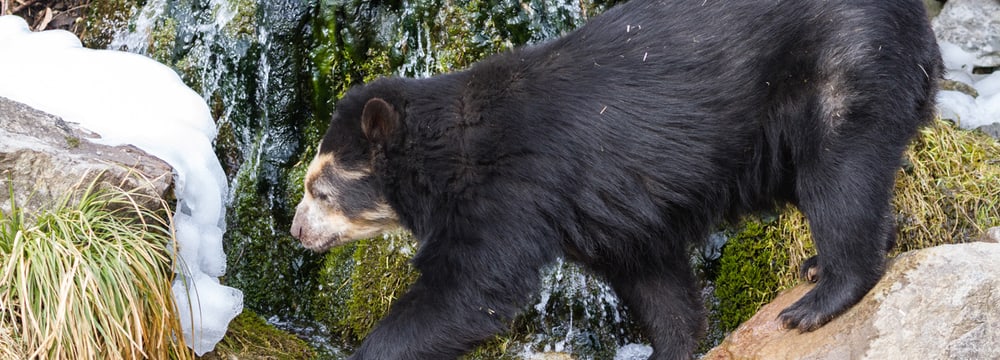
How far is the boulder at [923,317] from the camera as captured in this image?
4074mm

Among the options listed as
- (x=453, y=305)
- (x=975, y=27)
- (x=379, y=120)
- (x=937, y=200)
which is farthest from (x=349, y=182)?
(x=975, y=27)

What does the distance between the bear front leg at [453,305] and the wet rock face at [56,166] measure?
4.78 ft

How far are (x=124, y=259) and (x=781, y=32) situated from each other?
293cm

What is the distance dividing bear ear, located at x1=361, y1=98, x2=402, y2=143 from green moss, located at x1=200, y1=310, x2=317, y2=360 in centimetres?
156

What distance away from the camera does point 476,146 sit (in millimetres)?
4363

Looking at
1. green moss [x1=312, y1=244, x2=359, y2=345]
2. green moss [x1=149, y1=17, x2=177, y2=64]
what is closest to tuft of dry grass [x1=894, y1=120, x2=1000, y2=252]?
green moss [x1=312, y1=244, x2=359, y2=345]

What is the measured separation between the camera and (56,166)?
16.3 ft

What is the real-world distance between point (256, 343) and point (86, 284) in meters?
1.41

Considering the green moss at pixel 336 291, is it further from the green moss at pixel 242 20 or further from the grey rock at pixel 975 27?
the grey rock at pixel 975 27

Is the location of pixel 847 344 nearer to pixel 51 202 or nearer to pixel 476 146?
pixel 476 146

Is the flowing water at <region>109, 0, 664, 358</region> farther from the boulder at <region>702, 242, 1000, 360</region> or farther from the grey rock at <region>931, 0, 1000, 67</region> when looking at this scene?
the grey rock at <region>931, 0, 1000, 67</region>

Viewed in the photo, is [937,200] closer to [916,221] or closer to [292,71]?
[916,221]

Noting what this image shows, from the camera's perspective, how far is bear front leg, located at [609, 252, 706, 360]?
5102 millimetres

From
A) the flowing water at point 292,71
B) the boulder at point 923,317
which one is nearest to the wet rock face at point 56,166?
the flowing water at point 292,71
